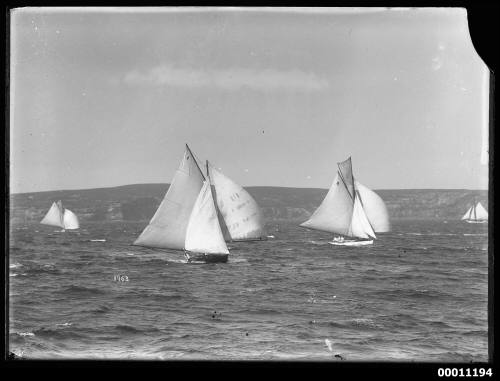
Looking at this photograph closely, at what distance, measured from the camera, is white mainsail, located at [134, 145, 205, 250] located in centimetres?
3900

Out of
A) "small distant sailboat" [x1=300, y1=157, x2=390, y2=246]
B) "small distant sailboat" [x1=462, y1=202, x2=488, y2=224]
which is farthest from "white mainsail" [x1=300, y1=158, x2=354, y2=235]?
"small distant sailboat" [x1=462, y1=202, x2=488, y2=224]

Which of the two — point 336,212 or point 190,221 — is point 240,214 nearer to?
point 190,221

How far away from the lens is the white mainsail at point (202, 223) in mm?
38500

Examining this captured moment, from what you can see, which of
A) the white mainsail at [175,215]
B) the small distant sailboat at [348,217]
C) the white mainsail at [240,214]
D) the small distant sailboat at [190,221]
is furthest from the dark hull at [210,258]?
the small distant sailboat at [348,217]

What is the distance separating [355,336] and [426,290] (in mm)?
7152

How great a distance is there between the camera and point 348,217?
67.1 meters

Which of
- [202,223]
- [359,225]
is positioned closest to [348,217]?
[359,225]

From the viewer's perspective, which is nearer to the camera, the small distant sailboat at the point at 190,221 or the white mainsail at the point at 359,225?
the small distant sailboat at the point at 190,221

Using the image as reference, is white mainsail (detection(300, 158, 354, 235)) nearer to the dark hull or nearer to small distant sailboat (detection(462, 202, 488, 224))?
the dark hull

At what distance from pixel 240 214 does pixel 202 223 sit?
1469 cm

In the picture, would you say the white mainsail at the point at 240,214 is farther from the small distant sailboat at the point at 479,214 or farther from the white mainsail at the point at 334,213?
the small distant sailboat at the point at 479,214

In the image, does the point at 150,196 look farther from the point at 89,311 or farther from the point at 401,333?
the point at 401,333

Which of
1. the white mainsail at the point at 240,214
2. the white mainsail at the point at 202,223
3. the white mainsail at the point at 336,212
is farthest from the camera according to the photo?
the white mainsail at the point at 336,212
